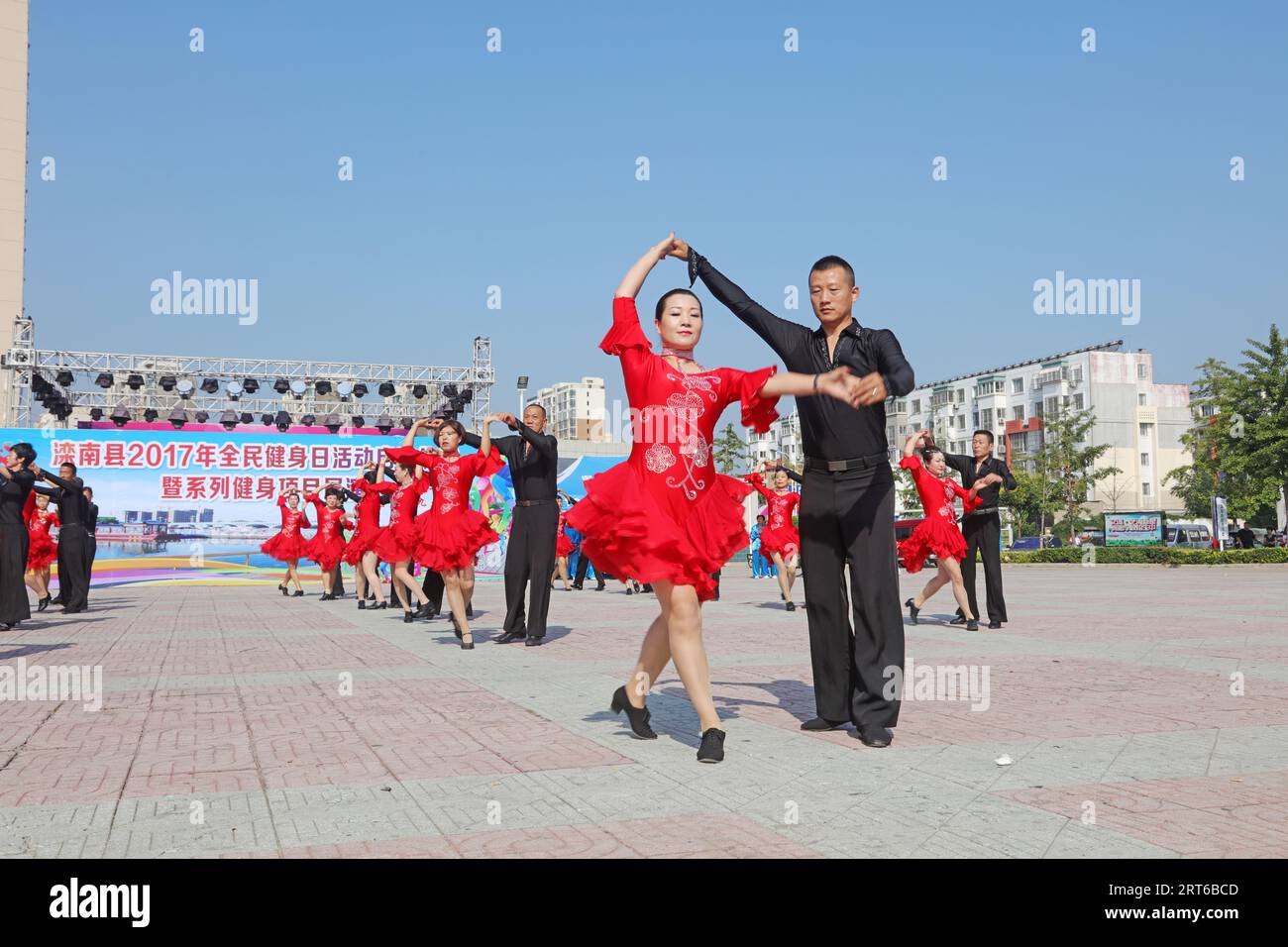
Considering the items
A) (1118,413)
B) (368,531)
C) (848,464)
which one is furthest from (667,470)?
(1118,413)

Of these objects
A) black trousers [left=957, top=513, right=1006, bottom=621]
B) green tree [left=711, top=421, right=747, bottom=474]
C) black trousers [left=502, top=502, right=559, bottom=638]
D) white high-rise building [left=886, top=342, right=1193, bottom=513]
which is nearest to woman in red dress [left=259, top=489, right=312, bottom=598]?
black trousers [left=502, top=502, right=559, bottom=638]

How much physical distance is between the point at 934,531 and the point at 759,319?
7.40 m

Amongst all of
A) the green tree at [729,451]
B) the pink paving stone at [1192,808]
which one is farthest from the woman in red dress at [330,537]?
the green tree at [729,451]

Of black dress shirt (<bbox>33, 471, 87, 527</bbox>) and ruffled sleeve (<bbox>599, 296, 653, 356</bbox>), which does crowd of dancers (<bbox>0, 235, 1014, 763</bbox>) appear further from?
black dress shirt (<bbox>33, 471, 87, 527</bbox>)

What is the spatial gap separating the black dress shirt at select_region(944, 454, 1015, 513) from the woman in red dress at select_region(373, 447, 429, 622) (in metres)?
6.32

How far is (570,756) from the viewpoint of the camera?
488 centimetres

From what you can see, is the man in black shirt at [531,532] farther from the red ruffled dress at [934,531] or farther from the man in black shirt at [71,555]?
the man in black shirt at [71,555]

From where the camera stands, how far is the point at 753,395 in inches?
200

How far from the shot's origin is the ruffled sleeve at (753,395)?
5.09 metres

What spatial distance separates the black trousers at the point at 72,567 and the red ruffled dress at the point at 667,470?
46.3ft

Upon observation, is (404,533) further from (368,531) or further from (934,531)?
(934,531)

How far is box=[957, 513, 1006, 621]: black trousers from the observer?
12.2 m

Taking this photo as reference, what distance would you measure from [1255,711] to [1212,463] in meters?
38.3
